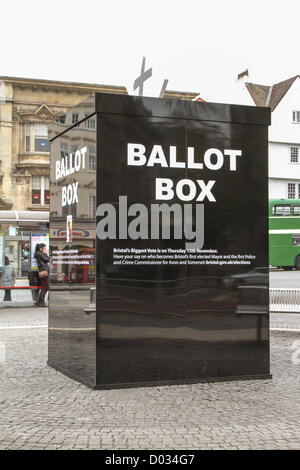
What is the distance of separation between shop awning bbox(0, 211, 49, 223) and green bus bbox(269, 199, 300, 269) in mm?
20129

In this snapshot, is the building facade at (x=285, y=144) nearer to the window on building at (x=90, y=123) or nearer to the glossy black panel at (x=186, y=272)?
the glossy black panel at (x=186, y=272)

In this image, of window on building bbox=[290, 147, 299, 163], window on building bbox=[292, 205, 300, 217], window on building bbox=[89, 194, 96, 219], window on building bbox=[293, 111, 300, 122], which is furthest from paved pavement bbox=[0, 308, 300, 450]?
window on building bbox=[293, 111, 300, 122]

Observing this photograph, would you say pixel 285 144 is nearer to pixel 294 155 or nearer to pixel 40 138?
pixel 294 155

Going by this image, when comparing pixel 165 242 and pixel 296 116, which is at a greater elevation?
pixel 296 116

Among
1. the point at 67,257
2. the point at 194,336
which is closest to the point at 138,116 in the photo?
the point at 67,257

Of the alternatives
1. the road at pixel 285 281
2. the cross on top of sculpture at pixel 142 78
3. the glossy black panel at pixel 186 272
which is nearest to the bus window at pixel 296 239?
the road at pixel 285 281

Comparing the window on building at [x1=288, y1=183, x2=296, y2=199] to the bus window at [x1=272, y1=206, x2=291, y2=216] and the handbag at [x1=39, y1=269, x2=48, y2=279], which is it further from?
the handbag at [x1=39, y1=269, x2=48, y2=279]

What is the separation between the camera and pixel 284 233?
122 feet

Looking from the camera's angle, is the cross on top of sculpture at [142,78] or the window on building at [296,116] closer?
the cross on top of sculpture at [142,78]

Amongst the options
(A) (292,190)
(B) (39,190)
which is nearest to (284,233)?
(A) (292,190)

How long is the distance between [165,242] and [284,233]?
104 feet

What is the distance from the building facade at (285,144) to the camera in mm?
48219

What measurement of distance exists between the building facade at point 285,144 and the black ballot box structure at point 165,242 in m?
41.4

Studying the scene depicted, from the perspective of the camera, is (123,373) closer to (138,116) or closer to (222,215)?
(222,215)
